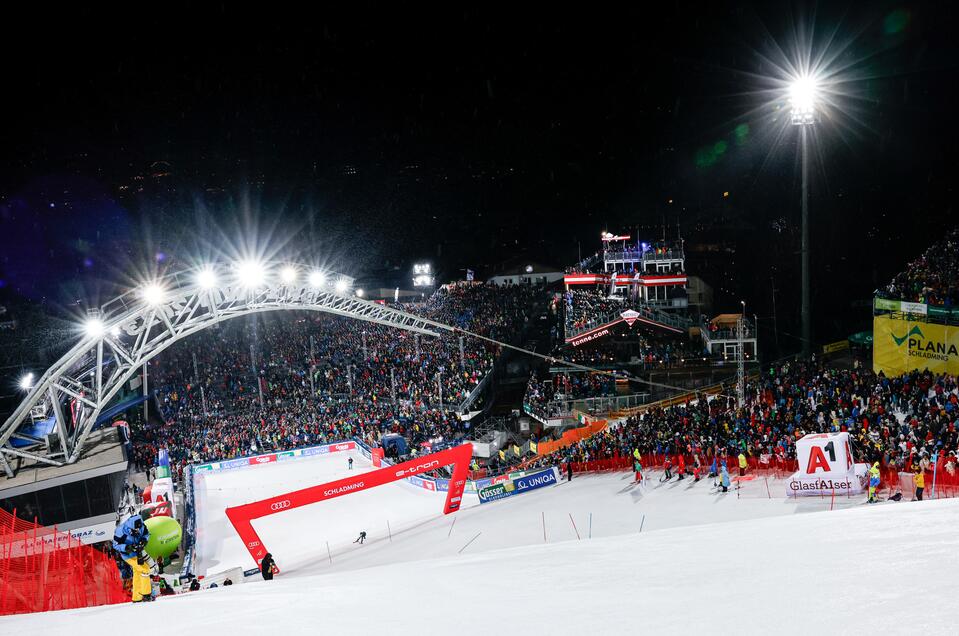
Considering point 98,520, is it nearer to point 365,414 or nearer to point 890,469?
point 365,414

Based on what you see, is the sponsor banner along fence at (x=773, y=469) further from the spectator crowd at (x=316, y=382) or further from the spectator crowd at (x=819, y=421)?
the spectator crowd at (x=316, y=382)

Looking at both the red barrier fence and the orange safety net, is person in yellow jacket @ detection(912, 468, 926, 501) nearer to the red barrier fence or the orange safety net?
the red barrier fence

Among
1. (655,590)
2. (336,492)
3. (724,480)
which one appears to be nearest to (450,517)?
(336,492)

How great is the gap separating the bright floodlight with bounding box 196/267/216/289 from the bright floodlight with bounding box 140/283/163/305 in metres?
1.87

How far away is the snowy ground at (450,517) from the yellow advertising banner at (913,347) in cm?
785

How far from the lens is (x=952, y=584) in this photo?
4.11 meters

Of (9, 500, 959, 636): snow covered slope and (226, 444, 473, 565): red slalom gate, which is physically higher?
(9, 500, 959, 636): snow covered slope

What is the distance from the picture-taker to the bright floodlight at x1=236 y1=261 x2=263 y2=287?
1005 inches

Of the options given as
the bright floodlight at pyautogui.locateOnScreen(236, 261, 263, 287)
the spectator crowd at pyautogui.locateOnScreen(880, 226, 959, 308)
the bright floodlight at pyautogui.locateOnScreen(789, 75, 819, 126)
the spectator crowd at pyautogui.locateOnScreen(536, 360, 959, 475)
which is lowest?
the spectator crowd at pyautogui.locateOnScreen(536, 360, 959, 475)

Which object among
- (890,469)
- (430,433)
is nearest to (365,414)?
(430,433)

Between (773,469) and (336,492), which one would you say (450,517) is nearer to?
(336,492)

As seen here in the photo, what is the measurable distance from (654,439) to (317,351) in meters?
29.5

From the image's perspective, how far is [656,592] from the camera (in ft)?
16.5

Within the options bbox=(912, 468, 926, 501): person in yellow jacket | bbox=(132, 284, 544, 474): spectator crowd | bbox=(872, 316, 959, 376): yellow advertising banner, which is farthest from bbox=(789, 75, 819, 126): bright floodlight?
bbox=(132, 284, 544, 474): spectator crowd
